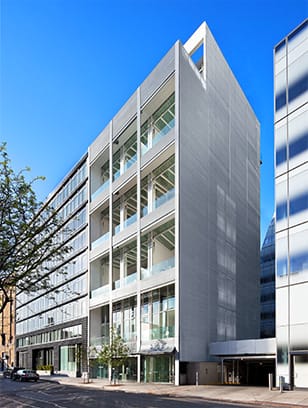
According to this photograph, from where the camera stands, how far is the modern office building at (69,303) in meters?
61.2

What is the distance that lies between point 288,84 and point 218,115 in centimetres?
1460

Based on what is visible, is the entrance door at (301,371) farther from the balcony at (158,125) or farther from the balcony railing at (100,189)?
the balcony railing at (100,189)

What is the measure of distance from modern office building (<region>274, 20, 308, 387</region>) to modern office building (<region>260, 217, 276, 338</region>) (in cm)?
4525

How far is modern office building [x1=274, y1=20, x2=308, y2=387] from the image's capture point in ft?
104

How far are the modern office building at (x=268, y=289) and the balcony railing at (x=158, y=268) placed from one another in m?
36.4

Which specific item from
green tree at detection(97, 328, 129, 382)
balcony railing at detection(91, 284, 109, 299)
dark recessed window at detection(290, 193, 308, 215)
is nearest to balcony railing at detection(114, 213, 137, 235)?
balcony railing at detection(91, 284, 109, 299)

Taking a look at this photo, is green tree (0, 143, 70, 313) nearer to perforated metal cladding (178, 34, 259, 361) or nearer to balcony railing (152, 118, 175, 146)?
perforated metal cladding (178, 34, 259, 361)

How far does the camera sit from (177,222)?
133 ft

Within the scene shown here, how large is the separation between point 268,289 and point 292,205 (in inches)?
2004

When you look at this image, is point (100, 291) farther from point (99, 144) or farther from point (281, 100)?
point (281, 100)

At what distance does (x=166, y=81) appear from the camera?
4391 cm

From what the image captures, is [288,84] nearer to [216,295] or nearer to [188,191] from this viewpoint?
[188,191]

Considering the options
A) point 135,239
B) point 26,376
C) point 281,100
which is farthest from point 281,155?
point 26,376

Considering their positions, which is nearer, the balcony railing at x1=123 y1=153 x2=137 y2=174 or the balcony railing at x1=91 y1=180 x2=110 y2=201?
the balcony railing at x1=123 y1=153 x2=137 y2=174
